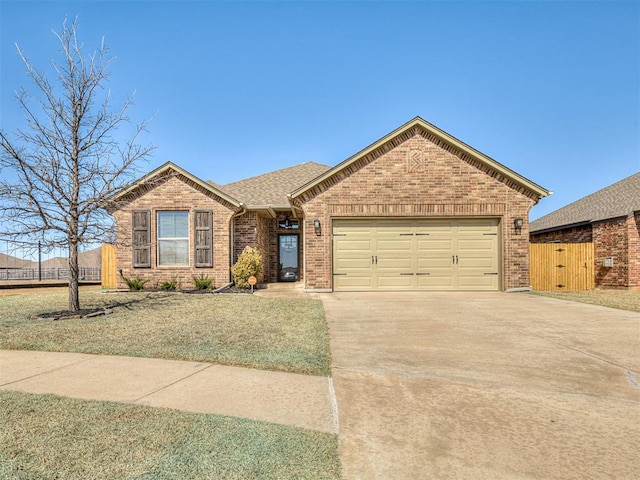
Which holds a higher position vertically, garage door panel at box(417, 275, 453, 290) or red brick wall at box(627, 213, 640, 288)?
red brick wall at box(627, 213, 640, 288)

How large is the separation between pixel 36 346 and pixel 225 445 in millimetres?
4355

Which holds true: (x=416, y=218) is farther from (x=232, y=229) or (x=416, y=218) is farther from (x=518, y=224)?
(x=232, y=229)

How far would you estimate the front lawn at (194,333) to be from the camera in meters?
4.66

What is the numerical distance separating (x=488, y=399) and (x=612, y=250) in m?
14.4

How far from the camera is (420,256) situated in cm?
1232

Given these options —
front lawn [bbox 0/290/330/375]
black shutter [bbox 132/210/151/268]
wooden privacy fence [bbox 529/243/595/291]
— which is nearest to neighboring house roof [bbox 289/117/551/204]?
wooden privacy fence [bbox 529/243/595/291]

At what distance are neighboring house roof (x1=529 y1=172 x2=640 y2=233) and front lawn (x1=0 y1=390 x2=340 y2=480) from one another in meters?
16.0

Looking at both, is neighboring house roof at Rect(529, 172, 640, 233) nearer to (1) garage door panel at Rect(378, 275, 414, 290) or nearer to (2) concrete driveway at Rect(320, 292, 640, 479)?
(1) garage door panel at Rect(378, 275, 414, 290)

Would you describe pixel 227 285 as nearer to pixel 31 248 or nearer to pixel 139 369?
pixel 31 248

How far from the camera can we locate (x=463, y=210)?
1213 cm

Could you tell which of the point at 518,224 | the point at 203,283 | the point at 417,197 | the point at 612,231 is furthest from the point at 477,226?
the point at 203,283

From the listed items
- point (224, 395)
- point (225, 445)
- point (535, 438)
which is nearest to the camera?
point (225, 445)

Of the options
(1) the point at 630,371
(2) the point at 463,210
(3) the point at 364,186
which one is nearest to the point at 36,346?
(1) the point at 630,371

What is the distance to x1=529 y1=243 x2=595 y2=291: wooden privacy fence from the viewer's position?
1383 cm
